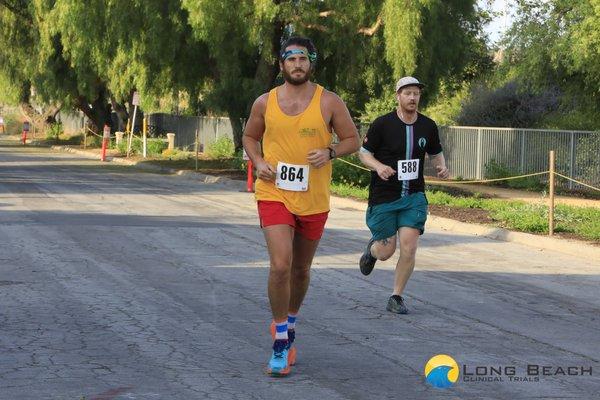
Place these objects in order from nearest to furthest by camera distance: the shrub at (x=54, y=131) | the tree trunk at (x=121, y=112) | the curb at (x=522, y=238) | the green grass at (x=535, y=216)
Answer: the curb at (x=522, y=238) → the green grass at (x=535, y=216) → the tree trunk at (x=121, y=112) → the shrub at (x=54, y=131)

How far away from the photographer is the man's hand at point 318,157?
23.4ft

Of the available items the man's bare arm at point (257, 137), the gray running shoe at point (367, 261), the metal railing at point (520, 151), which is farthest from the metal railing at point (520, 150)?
the man's bare arm at point (257, 137)

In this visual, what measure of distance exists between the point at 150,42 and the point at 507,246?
63.1ft

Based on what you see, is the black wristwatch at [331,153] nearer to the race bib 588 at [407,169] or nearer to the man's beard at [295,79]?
the man's beard at [295,79]

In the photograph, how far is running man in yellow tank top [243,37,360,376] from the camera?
283 inches

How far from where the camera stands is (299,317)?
940cm

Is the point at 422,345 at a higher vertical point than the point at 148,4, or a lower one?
lower

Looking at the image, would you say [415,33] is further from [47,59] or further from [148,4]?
[47,59]

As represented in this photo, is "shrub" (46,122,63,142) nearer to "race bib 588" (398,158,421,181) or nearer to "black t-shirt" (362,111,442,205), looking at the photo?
"black t-shirt" (362,111,442,205)

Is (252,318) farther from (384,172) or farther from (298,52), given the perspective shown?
(298,52)

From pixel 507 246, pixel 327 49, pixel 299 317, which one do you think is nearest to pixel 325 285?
pixel 299 317

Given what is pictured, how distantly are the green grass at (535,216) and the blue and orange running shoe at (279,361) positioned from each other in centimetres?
1067

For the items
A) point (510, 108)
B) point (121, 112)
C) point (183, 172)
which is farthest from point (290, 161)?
point (121, 112)

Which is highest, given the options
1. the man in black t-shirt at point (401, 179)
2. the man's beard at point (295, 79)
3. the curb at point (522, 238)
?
the man's beard at point (295, 79)
